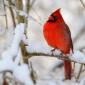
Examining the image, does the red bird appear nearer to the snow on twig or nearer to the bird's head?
the bird's head

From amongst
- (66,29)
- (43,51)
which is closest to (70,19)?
(66,29)

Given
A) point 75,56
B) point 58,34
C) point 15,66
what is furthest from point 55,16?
point 15,66

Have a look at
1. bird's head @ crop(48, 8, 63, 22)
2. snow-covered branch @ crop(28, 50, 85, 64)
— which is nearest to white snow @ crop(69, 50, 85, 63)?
snow-covered branch @ crop(28, 50, 85, 64)

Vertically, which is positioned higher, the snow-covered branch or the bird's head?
the bird's head

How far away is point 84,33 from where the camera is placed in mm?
7336

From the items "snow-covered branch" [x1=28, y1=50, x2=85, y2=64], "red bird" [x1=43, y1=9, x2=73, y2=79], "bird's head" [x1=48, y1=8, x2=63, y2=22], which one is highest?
"bird's head" [x1=48, y1=8, x2=63, y2=22]

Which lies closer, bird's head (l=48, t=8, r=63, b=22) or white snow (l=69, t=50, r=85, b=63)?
white snow (l=69, t=50, r=85, b=63)

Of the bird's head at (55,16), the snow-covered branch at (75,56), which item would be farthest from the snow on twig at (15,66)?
the bird's head at (55,16)

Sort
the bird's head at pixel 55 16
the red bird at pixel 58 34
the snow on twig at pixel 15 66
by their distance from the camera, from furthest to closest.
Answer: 1. the red bird at pixel 58 34
2. the bird's head at pixel 55 16
3. the snow on twig at pixel 15 66

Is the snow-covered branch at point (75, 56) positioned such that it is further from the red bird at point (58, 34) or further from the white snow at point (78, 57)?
the red bird at point (58, 34)

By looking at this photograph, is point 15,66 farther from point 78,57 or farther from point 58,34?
point 58,34

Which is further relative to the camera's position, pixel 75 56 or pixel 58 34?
pixel 58 34

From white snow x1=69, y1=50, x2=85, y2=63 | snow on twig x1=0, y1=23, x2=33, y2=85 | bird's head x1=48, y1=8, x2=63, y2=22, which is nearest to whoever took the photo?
snow on twig x1=0, y1=23, x2=33, y2=85

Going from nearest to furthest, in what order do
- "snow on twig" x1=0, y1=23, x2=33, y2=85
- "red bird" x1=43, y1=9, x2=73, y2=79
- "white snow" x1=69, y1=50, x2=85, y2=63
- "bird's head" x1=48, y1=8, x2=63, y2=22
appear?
"snow on twig" x1=0, y1=23, x2=33, y2=85 < "white snow" x1=69, y1=50, x2=85, y2=63 < "bird's head" x1=48, y1=8, x2=63, y2=22 < "red bird" x1=43, y1=9, x2=73, y2=79
